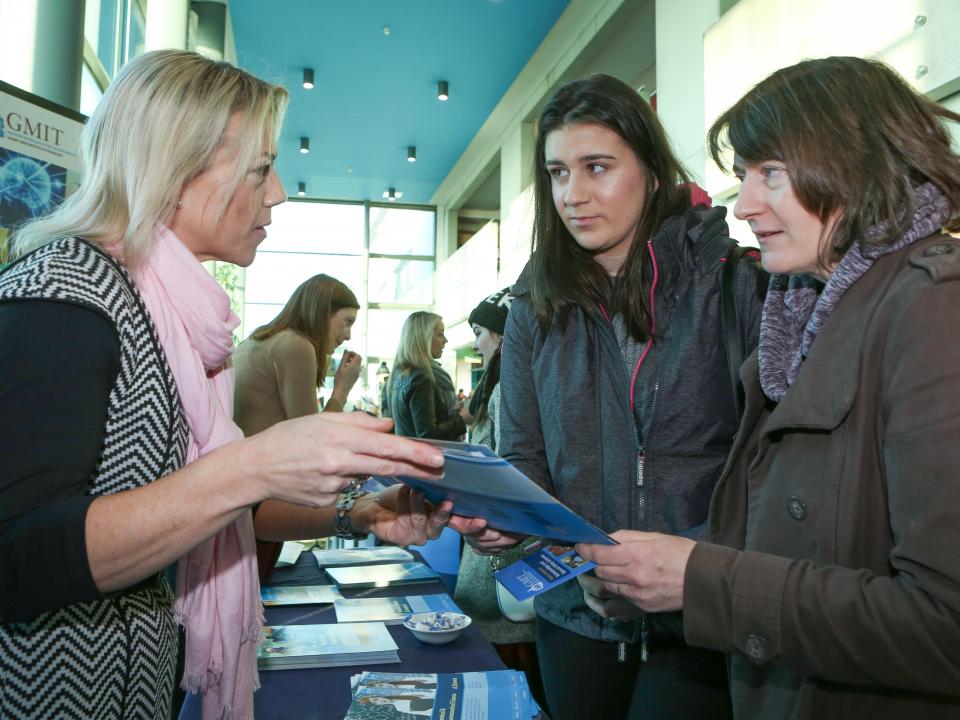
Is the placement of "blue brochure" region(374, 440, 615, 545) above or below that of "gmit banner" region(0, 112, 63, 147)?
below

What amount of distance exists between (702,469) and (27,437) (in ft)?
3.49

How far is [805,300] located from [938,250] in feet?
0.88

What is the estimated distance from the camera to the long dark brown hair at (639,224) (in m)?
1.48

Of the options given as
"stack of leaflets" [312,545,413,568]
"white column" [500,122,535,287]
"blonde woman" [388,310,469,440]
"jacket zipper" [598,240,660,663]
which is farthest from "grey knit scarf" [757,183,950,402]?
"white column" [500,122,535,287]

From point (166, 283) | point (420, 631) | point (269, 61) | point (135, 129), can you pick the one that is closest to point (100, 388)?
point (166, 283)

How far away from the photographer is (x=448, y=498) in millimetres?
1090

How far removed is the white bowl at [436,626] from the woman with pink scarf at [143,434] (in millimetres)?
359

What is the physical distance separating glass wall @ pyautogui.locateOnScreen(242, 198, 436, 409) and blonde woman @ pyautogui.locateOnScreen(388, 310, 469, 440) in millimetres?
9300

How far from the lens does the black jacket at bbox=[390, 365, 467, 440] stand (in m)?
4.30

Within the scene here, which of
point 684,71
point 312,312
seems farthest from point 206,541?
point 684,71

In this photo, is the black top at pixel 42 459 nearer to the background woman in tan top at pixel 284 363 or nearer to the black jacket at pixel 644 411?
the black jacket at pixel 644 411

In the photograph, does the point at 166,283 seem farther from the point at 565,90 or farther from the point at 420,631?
the point at 565,90

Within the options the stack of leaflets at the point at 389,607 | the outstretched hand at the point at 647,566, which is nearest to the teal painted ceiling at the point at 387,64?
the stack of leaflets at the point at 389,607

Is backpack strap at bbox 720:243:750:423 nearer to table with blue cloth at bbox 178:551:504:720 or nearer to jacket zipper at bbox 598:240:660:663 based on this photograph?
jacket zipper at bbox 598:240:660:663
